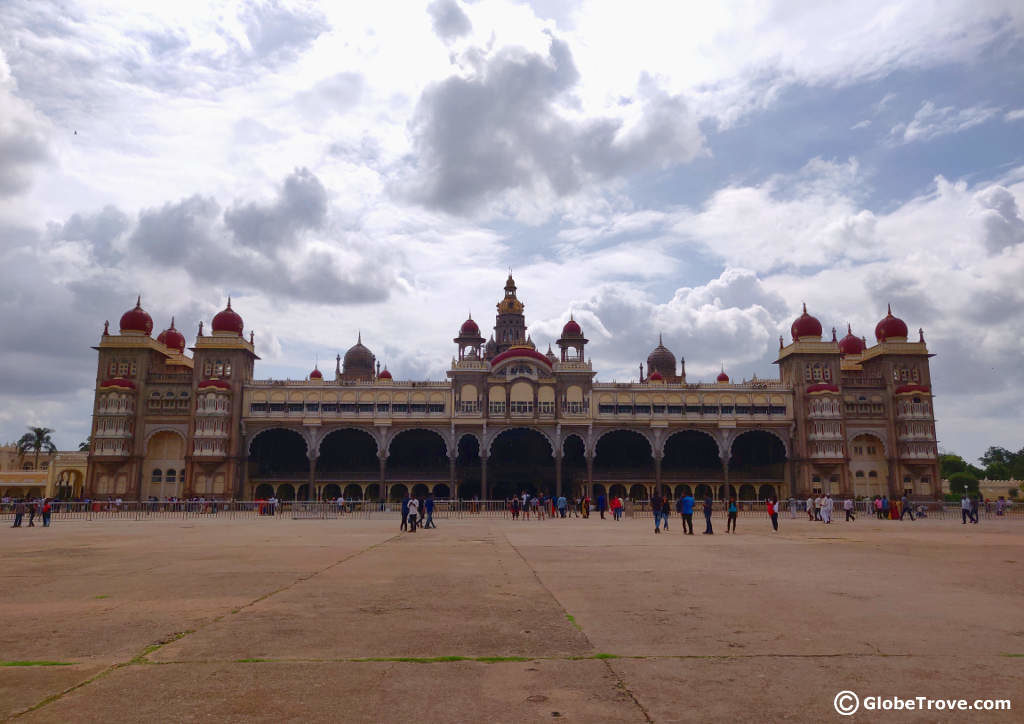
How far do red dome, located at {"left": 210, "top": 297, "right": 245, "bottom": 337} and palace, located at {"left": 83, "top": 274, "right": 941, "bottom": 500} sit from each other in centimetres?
17

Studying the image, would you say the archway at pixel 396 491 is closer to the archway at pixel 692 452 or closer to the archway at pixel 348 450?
the archway at pixel 348 450

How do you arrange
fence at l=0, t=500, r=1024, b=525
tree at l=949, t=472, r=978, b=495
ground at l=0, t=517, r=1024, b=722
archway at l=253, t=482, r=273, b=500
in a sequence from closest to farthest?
1. ground at l=0, t=517, r=1024, b=722
2. fence at l=0, t=500, r=1024, b=525
3. archway at l=253, t=482, r=273, b=500
4. tree at l=949, t=472, r=978, b=495

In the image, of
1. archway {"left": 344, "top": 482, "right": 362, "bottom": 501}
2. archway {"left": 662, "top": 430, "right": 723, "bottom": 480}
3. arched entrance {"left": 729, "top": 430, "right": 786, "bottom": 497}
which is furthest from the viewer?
archway {"left": 662, "top": 430, "right": 723, "bottom": 480}

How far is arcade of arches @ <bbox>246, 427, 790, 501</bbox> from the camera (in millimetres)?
60500

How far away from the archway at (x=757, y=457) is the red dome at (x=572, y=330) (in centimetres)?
1875

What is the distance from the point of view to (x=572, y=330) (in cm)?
7400

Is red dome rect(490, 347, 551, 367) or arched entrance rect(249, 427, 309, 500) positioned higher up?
red dome rect(490, 347, 551, 367)

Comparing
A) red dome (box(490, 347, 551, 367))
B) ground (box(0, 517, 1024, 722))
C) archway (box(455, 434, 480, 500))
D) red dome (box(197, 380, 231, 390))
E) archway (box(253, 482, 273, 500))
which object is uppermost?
red dome (box(490, 347, 551, 367))

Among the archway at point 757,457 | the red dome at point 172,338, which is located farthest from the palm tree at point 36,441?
the archway at point 757,457

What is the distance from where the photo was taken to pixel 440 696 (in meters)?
5.34

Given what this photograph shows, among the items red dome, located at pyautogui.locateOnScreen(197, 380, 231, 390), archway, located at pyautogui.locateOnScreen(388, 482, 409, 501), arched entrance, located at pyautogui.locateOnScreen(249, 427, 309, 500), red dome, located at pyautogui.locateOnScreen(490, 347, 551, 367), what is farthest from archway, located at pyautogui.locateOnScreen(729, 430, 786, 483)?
red dome, located at pyautogui.locateOnScreen(197, 380, 231, 390)

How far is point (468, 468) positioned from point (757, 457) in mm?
26751

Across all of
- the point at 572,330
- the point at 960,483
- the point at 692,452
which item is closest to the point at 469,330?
the point at 572,330

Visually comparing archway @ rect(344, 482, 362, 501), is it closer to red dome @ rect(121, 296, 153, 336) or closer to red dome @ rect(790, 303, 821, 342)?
red dome @ rect(121, 296, 153, 336)
